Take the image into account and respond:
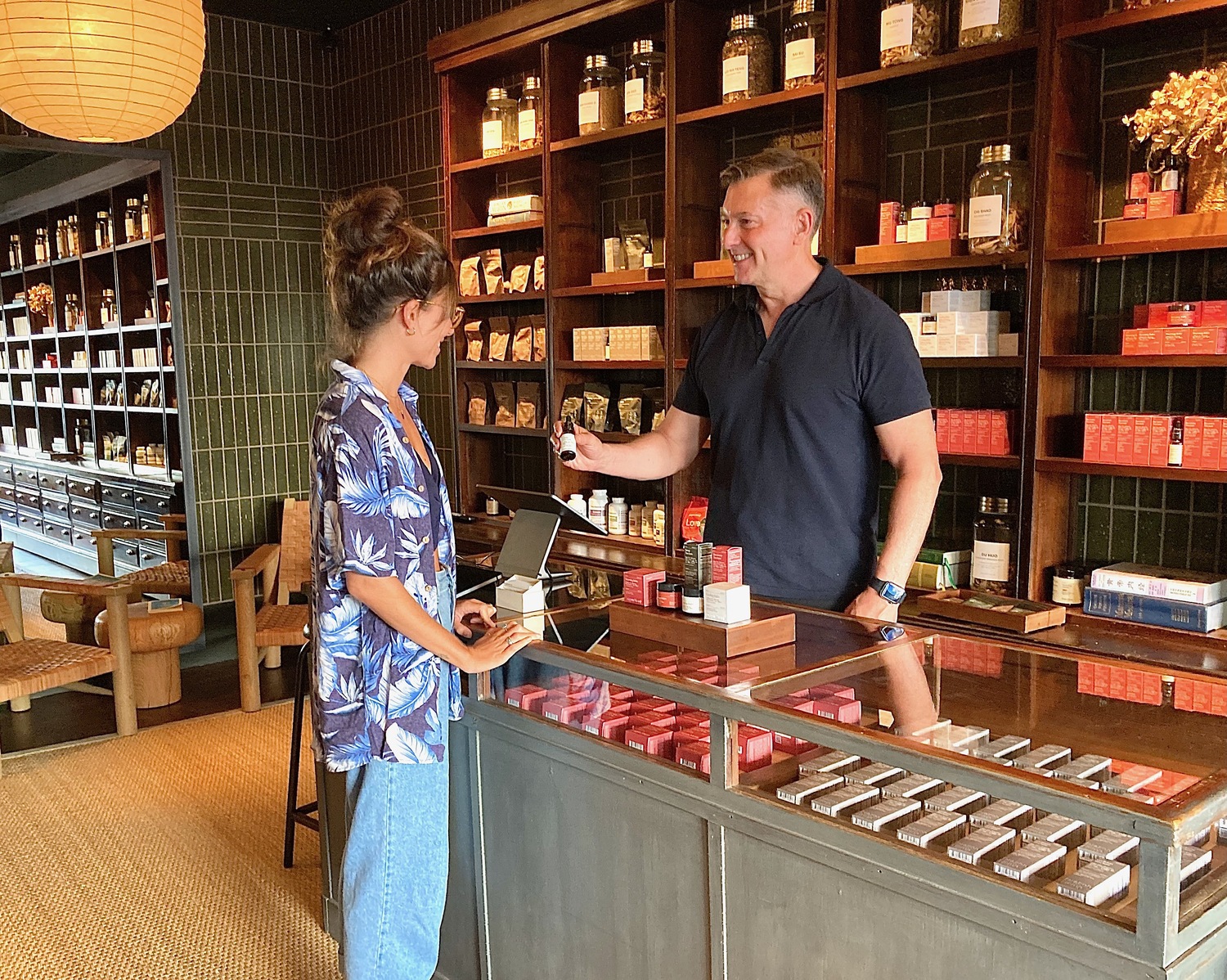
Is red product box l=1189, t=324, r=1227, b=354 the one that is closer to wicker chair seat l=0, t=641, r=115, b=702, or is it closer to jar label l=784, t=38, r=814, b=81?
jar label l=784, t=38, r=814, b=81

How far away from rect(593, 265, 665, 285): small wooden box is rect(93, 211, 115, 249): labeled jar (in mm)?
3446

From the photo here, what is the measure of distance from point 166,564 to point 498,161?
2989mm

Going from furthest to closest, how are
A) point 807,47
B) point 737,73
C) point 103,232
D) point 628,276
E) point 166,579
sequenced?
point 103,232
point 166,579
point 628,276
point 737,73
point 807,47

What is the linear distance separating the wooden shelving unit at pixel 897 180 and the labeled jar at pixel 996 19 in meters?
0.04

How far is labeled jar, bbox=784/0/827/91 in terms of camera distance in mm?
3305

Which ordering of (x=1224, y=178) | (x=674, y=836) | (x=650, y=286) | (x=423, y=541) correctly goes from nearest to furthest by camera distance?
(x=674, y=836)
(x=423, y=541)
(x=1224, y=178)
(x=650, y=286)

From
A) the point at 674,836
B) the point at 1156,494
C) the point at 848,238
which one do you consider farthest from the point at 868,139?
the point at 674,836

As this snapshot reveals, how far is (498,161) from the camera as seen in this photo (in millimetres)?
4508

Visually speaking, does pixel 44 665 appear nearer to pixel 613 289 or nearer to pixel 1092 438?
pixel 613 289

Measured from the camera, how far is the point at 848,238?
131 inches

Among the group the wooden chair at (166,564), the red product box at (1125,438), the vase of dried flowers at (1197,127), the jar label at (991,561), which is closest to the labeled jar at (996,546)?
the jar label at (991,561)

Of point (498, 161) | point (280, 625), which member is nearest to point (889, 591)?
point (498, 161)

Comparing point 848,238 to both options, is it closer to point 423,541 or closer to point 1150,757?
point 423,541

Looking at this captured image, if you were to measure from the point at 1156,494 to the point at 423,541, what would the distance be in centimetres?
207
